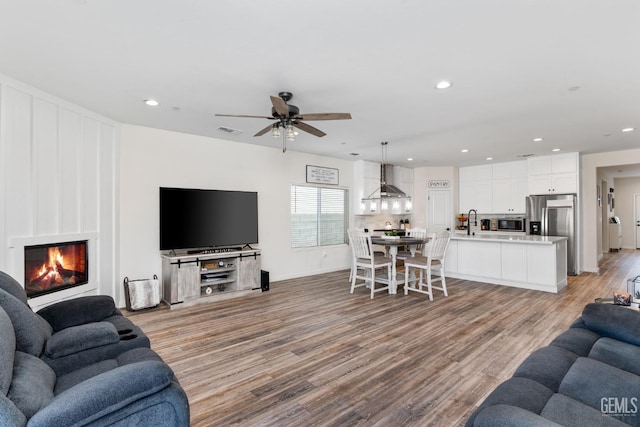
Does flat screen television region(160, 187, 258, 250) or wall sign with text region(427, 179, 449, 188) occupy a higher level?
wall sign with text region(427, 179, 449, 188)

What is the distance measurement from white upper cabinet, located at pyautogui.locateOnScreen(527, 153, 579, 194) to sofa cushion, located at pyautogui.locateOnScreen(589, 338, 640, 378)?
595 centimetres

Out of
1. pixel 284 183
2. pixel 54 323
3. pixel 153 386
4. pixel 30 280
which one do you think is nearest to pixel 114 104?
pixel 30 280

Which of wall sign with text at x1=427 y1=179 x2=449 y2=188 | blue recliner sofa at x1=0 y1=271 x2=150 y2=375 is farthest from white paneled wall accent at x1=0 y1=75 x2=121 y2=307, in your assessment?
wall sign with text at x1=427 y1=179 x2=449 y2=188

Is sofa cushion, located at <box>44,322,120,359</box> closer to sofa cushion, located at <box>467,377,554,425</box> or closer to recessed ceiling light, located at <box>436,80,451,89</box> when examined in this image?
sofa cushion, located at <box>467,377,554,425</box>

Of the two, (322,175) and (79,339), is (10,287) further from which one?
(322,175)

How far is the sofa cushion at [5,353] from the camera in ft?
3.78

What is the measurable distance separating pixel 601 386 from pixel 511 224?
23.7 feet

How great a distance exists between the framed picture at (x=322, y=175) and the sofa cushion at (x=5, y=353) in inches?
216

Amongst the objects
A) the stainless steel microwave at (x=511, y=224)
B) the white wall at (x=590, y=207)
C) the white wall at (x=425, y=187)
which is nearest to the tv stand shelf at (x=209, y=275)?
the white wall at (x=425, y=187)

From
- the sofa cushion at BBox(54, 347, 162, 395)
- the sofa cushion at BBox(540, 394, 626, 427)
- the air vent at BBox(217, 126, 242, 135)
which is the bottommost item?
the sofa cushion at BBox(54, 347, 162, 395)

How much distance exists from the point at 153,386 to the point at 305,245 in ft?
17.7

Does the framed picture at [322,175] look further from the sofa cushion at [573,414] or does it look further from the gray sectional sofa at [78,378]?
the sofa cushion at [573,414]

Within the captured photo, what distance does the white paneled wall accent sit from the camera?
3.10 metres

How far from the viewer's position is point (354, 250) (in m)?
5.43
